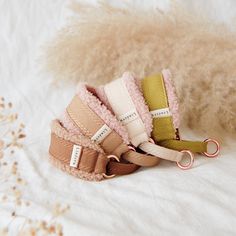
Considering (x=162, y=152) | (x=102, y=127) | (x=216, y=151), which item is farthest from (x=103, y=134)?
(x=216, y=151)

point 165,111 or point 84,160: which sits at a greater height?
point 165,111

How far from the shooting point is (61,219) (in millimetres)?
674

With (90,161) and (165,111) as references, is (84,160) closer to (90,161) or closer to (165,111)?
(90,161)

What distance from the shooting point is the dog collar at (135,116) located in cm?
91

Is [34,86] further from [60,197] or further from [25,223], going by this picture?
[25,223]

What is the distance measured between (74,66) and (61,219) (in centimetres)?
63

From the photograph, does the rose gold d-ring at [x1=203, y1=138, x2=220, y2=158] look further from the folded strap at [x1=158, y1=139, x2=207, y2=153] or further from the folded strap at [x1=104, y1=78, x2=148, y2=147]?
the folded strap at [x1=104, y1=78, x2=148, y2=147]

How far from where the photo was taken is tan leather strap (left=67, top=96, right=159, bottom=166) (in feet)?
2.93

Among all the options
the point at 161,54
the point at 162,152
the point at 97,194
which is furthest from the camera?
the point at 161,54

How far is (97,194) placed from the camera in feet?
2.63

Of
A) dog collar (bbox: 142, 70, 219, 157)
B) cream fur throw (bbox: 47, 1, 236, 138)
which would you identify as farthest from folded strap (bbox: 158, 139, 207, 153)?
cream fur throw (bbox: 47, 1, 236, 138)

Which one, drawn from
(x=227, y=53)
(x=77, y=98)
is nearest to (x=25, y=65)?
(x=77, y=98)

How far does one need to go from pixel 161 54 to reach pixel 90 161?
0.41 meters

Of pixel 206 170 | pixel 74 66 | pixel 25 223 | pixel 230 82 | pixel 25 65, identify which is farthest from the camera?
pixel 25 65
